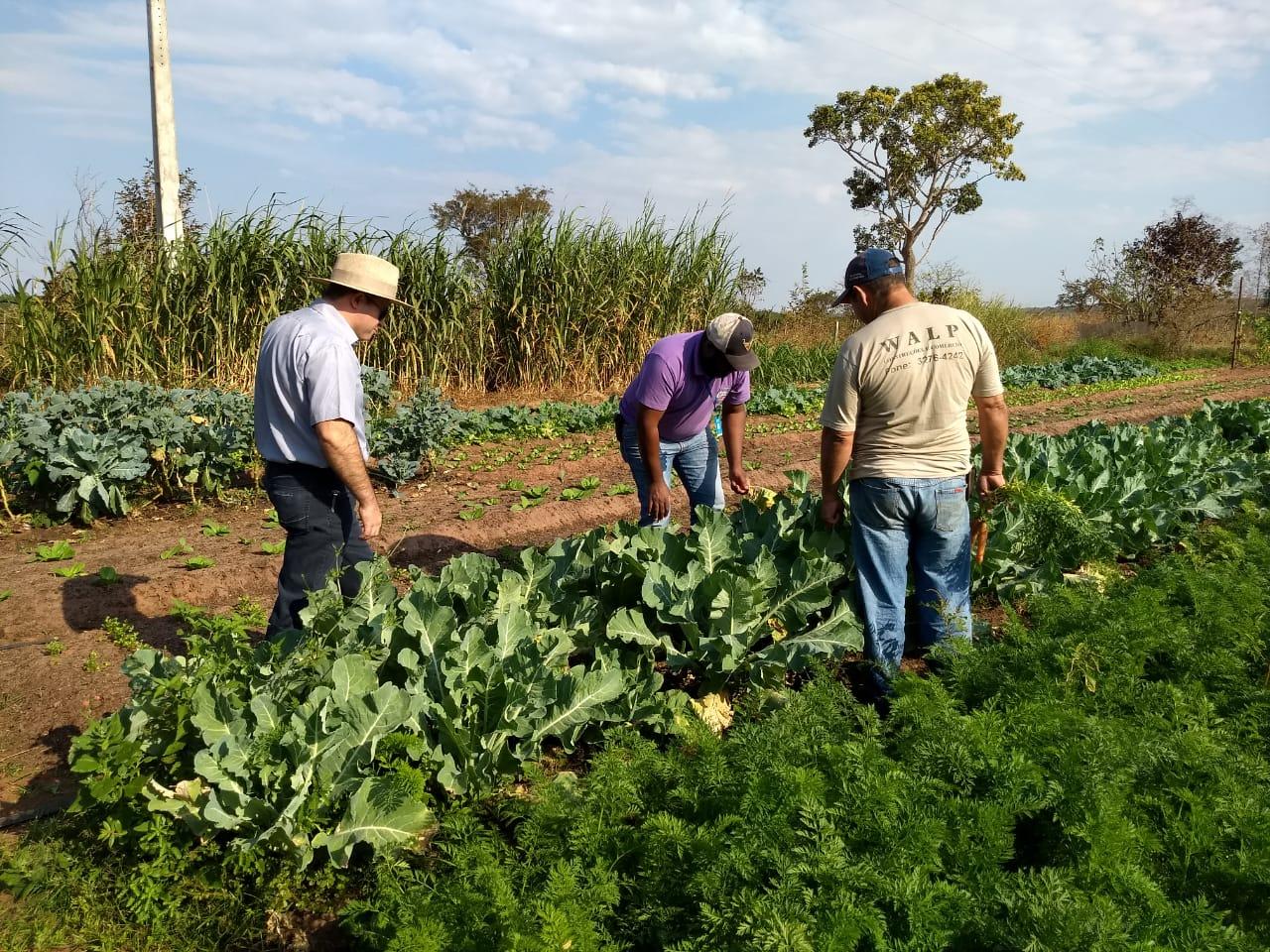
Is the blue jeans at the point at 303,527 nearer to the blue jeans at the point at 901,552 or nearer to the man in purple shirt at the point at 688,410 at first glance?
the man in purple shirt at the point at 688,410

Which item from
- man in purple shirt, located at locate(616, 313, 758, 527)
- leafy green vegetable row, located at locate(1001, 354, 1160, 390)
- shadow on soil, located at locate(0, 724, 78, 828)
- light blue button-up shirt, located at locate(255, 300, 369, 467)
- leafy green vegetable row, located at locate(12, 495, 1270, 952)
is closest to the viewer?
leafy green vegetable row, located at locate(12, 495, 1270, 952)

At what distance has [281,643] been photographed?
135 inches

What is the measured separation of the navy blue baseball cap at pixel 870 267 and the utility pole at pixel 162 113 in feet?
37.4

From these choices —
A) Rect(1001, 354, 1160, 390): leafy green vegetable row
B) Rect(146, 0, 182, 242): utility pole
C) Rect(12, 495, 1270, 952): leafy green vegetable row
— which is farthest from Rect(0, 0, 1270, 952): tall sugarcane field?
Rect(1001, 354, 1160, 390): leafy green vegetable row

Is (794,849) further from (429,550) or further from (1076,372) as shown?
(1076,372)

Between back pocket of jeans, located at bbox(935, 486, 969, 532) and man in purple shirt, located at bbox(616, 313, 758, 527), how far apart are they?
124 cm

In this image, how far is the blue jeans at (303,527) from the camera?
158 inches

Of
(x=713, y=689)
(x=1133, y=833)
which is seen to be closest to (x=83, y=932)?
(x=713, y=689)

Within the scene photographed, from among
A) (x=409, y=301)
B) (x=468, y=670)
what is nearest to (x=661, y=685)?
(x=468, y=670)

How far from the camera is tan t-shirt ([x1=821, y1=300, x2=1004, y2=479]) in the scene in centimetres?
364

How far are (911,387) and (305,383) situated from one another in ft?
8.56

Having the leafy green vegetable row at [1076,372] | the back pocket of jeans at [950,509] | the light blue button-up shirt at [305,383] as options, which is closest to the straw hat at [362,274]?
the light blue button-up shirt at [305,383]

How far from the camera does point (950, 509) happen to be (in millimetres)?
3875

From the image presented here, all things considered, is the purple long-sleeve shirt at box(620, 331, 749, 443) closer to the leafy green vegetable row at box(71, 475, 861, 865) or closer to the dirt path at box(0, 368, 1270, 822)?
the leafy green vegetable row at box(71, 475, 861, 865)
